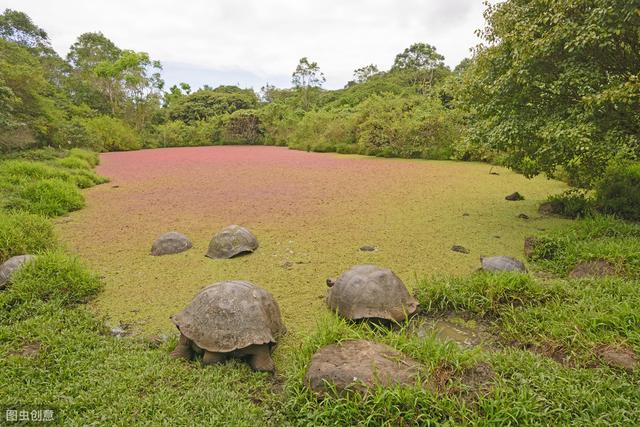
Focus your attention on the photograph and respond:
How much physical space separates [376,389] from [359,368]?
0.49ft

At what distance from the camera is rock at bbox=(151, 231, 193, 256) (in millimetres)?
4336

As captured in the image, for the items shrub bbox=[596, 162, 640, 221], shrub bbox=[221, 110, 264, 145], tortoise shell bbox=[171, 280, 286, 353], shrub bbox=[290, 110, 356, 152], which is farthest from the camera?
shrub bbox=[221, 110, 264, 145]

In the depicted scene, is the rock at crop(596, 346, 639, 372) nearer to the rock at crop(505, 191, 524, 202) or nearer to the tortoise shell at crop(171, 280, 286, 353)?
the tortoise shell at crop(171, 280, 286, 353)

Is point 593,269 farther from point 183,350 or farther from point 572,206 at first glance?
point 183,350

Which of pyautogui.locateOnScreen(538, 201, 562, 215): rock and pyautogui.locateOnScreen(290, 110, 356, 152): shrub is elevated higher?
pyautogui.locateOnScreen(290, 110, 356, 152): shrub

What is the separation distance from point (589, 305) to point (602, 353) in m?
0.59

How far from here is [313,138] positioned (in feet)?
68.7

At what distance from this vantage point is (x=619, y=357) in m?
2.09

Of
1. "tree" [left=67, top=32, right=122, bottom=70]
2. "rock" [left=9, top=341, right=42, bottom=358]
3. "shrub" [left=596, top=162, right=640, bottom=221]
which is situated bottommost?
"rock" [left=9, top=341, right=42, bottom=358]

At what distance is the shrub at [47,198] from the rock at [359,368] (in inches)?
228

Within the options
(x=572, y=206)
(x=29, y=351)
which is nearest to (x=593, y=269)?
(x=572, y=206)

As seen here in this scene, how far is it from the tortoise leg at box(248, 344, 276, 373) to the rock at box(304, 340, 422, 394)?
0.34 meters

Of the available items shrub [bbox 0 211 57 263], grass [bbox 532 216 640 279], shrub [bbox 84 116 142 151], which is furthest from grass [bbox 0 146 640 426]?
shrub [bbox 84 116 142 151]

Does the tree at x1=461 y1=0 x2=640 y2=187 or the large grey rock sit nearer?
the tree at x1=461 y1=0 x2=640 y2=187
